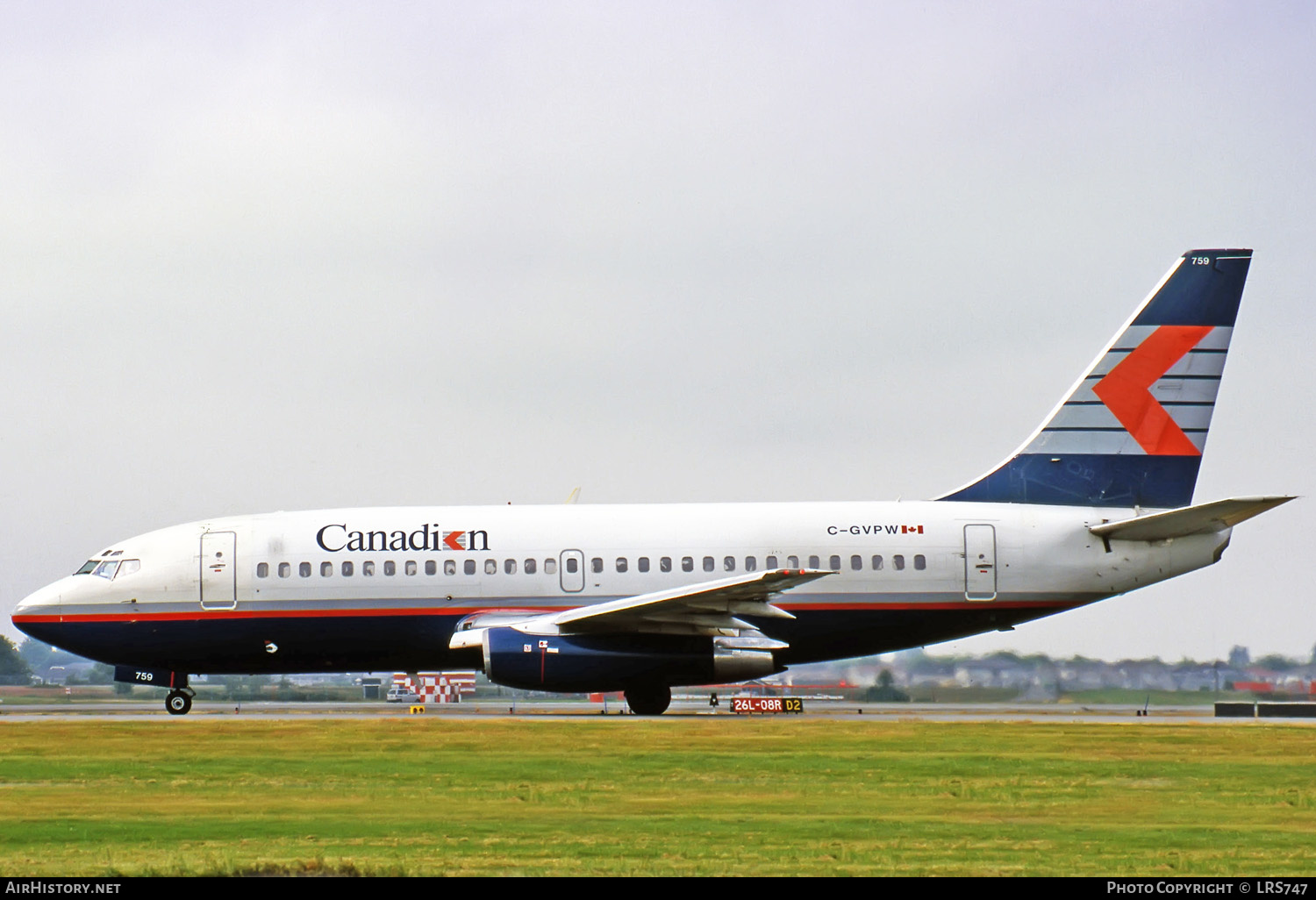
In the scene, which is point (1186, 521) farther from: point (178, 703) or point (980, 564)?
point (178, 703)

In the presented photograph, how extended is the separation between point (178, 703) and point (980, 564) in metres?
15.1

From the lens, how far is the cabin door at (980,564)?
99.0 feet

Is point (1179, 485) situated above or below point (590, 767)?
above

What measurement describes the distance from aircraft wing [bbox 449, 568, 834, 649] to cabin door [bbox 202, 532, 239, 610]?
449 cm

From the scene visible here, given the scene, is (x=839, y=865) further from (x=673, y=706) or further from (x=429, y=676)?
(x=429, y=676)

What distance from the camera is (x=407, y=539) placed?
3028 cm

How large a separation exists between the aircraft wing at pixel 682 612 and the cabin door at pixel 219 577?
449cm

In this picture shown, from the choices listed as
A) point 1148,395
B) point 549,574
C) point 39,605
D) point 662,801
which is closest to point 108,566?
point 39,605

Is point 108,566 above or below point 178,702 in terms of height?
above

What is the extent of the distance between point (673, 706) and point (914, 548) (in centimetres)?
955

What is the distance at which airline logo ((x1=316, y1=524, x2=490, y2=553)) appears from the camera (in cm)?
3019

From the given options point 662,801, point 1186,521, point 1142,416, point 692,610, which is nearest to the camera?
point 662,801
